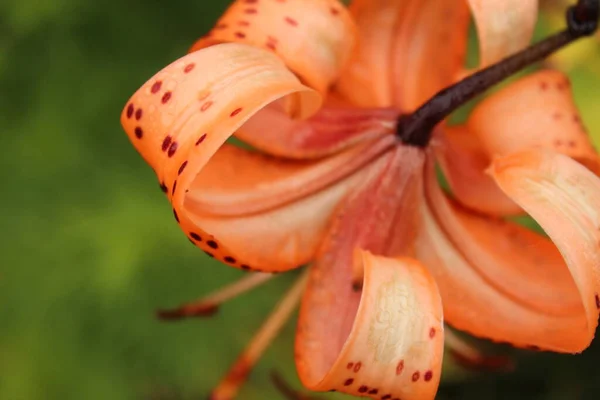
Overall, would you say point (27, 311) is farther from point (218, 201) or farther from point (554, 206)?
point (554, 206)

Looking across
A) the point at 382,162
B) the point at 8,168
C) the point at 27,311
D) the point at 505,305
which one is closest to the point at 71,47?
the point at 8,168

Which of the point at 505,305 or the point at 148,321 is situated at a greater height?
the point at 505,305

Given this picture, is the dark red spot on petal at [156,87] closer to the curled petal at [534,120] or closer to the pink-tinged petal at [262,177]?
the pink-tinged petal at [262,177]

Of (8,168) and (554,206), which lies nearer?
(554,206)

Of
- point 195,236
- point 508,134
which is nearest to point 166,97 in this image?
point 195,236

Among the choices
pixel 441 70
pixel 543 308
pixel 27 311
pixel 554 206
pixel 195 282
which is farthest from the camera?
pixel 195 282

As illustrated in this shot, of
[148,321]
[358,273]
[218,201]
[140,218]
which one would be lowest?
[148,321]

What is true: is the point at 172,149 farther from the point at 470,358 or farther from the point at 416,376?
the point at 470,358
